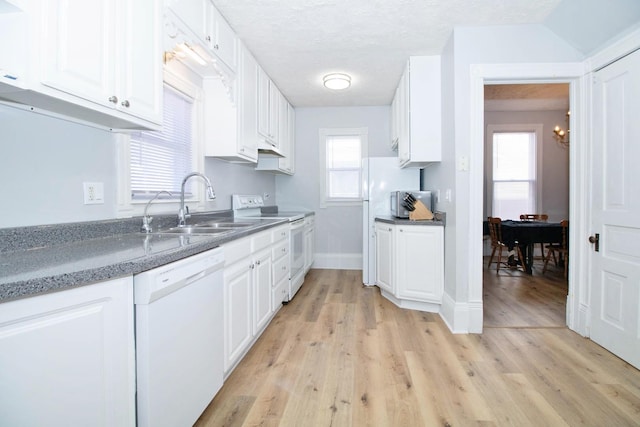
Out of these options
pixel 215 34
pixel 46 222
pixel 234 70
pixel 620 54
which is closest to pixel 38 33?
pixel 46 222

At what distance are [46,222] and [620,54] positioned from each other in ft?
11.6

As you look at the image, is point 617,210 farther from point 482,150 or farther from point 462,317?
point 462,317

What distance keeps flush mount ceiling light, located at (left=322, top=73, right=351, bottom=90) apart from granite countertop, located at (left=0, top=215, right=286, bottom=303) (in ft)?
8.41

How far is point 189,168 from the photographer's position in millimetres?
2656

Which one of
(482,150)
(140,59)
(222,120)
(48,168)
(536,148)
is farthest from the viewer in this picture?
(536,148)

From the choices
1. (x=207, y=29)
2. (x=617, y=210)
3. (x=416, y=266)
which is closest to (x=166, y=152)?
(x=207, y=29)

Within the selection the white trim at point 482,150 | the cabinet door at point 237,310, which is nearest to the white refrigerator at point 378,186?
the white trim at point 482,150

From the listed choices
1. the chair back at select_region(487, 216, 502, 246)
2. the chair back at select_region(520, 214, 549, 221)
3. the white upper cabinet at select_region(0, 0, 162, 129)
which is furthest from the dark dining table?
the white upper cabinet at select_region(0, 0, 162, 129)

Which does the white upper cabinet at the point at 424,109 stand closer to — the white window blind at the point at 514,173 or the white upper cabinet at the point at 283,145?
the white upper cabinet at the point at 283,145

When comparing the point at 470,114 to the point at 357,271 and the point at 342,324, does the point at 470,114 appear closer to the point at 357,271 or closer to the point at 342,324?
the point at 342,324

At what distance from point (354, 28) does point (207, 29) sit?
1206 millimetres

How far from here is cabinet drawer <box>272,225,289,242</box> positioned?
111 inches

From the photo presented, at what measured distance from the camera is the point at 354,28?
2688 millimetres

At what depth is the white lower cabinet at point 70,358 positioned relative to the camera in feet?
2.66
